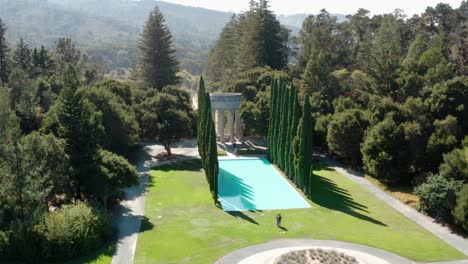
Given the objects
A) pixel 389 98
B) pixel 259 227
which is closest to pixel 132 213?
pixel 259 227

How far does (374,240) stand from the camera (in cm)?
3120

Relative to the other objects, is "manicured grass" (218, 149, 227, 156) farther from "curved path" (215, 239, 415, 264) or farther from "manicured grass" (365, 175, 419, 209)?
"curved path" (215, 239, 415, 264)

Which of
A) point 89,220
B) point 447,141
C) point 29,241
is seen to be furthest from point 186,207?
point 447,141

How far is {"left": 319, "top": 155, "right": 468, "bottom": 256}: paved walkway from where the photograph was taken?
31266 mm

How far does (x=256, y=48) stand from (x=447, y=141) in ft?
139

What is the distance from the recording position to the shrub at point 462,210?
31.6 metres

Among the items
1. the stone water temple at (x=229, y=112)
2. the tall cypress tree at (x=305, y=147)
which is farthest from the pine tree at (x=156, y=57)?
the tall cypress tree at (x=305, y=147)

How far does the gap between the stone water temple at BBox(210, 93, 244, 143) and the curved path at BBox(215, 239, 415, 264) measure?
31.5 metres

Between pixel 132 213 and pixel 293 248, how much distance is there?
13.2 m

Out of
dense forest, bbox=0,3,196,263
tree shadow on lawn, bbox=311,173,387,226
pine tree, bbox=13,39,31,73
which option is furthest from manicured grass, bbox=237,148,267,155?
pine tree, bbox=13,39,31,73

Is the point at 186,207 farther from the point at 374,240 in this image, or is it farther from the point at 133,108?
the point at 133,108

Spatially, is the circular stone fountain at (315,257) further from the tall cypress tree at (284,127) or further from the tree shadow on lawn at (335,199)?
the tall cypress tree at (284,127)

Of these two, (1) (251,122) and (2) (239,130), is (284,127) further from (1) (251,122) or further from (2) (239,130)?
(2) (239,130)

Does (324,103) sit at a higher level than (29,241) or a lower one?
higher
